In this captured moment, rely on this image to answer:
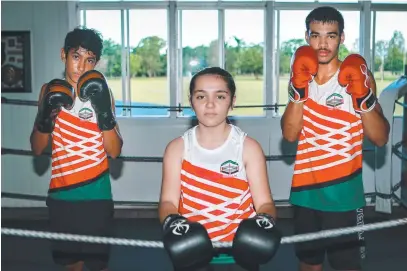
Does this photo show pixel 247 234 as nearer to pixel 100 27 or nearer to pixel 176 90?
pixel 176 90

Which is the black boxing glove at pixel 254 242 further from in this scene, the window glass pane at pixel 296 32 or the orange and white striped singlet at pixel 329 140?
the window glass pane at pixel 296 32

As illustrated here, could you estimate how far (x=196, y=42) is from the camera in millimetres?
4352

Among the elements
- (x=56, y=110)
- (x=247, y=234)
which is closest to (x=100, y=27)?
(x=56, y=110)

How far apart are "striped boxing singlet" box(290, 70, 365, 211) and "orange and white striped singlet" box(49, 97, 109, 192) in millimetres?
733

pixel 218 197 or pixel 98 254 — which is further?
pixel 98 254

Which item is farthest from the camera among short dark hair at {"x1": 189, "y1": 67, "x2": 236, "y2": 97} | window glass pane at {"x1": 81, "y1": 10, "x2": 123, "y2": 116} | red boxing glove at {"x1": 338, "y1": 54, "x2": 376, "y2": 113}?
window glass pane at {"x1": 81, "y1": 10, "x2": 123, "y2": 116}

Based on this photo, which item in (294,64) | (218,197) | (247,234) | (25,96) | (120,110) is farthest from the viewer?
(120,110)

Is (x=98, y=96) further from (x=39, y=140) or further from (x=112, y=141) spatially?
(x=39, y=140)

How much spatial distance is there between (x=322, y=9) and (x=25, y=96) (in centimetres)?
276

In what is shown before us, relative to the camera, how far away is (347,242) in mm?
1806

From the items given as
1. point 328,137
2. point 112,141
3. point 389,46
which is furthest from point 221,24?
point 328,137

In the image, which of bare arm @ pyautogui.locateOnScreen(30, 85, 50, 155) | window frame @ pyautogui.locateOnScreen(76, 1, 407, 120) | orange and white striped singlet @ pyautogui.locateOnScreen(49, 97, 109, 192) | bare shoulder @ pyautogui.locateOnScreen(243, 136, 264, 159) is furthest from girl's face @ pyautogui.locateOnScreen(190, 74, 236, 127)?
window frame @ pyautogui.locateOnScreen(76, 1, 407, 120)

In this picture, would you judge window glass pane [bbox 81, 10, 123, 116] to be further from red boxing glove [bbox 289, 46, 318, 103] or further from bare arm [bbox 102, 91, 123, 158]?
red boxing glove [bbox 289, 46, 318, 103]

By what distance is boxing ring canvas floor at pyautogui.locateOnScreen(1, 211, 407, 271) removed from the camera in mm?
2807
